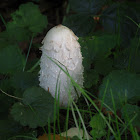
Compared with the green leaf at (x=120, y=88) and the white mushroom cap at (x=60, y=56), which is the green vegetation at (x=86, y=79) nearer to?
the green leaf at (x=120, y=88)

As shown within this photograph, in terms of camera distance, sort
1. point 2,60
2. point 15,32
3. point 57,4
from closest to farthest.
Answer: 1. point 2,60
2. point 15,32
3. point 57,4

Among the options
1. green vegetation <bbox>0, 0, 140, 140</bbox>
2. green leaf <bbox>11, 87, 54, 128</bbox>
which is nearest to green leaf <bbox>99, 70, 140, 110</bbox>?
green vegetation <bbox>0, 0, 140, 140</bbox>

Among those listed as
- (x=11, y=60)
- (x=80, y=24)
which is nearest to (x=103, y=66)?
(x=80, y=24)

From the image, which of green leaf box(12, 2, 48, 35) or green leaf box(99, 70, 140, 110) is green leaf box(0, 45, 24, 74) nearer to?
green leaf box(12, 2, 48, 35)

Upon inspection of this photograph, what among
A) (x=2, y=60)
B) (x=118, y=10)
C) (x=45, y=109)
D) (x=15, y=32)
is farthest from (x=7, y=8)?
(x=45, y=109)

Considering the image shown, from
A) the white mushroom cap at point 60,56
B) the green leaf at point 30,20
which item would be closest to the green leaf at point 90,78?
the white mushroom cap at point 60,56

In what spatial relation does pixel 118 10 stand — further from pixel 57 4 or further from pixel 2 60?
pixel 57 4

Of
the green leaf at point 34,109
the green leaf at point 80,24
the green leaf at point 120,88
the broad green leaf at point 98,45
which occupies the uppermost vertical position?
the green leaf at point 80,24
